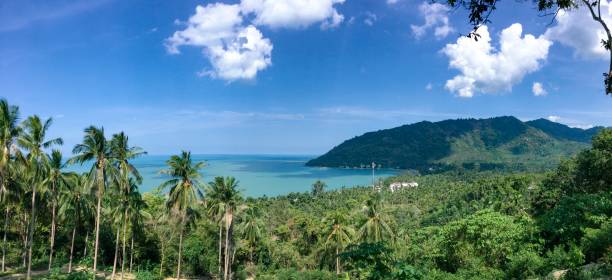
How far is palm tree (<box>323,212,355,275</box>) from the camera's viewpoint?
26.8 m

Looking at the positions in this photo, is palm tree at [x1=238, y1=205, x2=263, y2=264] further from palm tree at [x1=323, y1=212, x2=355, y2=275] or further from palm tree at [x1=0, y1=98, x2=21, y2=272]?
palm tree at [x1=0, y1=98, x2=21, y2=272]

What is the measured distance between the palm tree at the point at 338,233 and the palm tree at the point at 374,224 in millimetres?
1541

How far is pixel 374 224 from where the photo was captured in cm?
2561

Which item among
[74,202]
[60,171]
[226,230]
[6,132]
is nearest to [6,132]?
[6,132]

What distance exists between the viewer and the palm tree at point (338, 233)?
2684 cm

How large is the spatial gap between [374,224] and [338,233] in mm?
2883

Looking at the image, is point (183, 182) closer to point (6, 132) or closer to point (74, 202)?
point (6, 132)

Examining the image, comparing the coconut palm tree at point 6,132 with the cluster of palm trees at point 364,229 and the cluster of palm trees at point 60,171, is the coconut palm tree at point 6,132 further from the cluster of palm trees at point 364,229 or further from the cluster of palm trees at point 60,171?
the cluster of palm trees at point 364,229

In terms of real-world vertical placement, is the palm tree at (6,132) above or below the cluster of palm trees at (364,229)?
above

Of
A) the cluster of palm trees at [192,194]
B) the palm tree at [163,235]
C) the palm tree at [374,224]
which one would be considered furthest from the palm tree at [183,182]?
the palm tree at [374,224]

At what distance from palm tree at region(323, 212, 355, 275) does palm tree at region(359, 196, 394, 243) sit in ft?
5.06

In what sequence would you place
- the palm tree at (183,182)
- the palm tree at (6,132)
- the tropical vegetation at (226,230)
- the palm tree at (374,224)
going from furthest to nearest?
the palm tree at (374,224) → the palm tree at (183,182) → the palm tree at (6,132) → the tropical vegetation at (226,230)

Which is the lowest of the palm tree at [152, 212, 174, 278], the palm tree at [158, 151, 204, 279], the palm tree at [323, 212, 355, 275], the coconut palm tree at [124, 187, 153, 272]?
the palm tree at [152, 212, 174, 278]

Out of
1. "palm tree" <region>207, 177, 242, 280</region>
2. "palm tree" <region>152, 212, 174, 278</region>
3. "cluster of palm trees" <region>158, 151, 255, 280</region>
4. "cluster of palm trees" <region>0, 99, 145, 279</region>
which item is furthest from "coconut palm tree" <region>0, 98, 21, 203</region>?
"palm tree" <region>152, 212, 174, 278</region>
